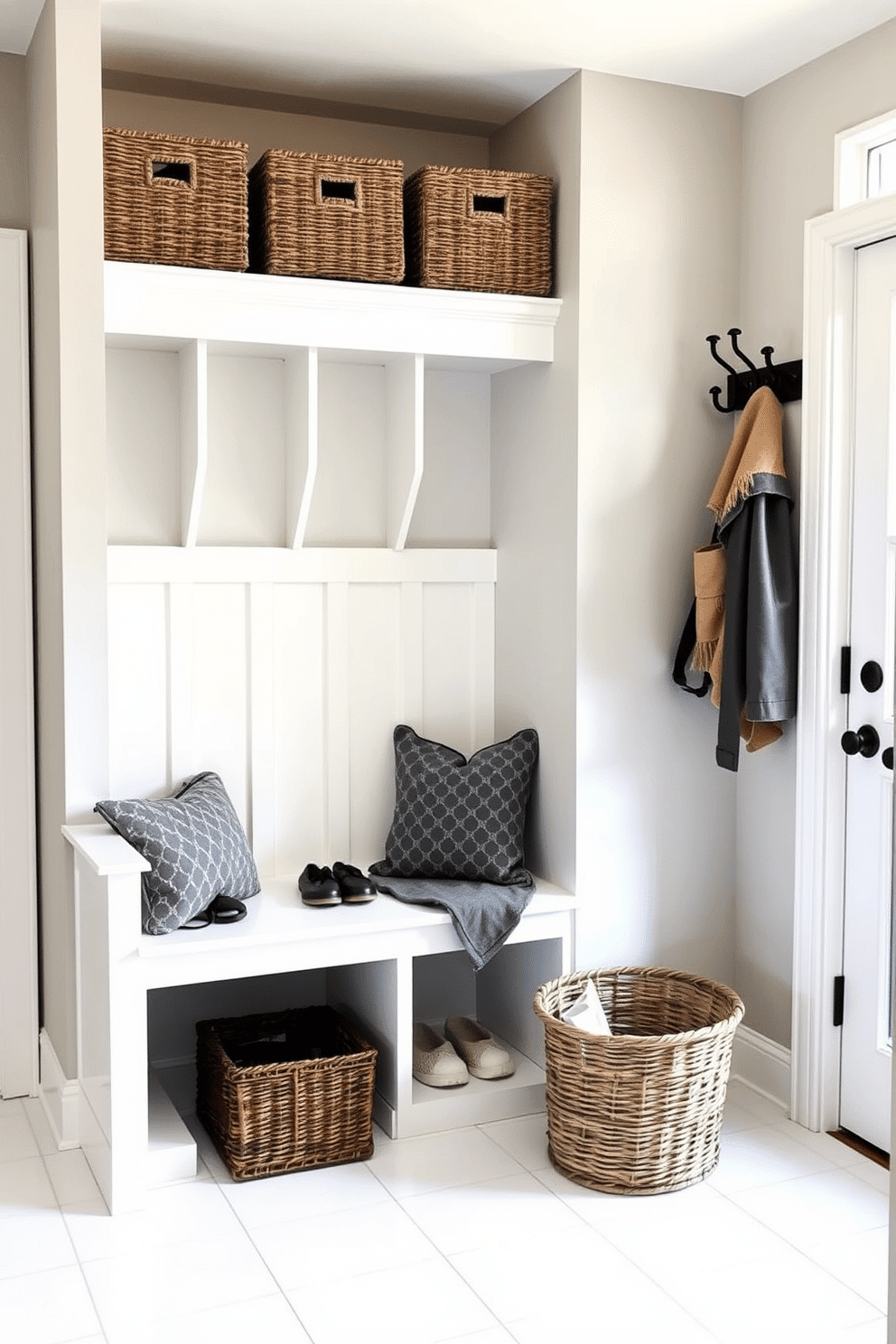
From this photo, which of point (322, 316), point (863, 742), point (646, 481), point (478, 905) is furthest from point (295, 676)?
point (863, 742)

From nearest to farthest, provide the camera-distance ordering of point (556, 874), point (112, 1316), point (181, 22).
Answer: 1. point (112, 1316)
2. point (181, 22)
3. point (556, 874)

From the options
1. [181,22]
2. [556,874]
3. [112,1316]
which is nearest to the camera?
[112,1316]

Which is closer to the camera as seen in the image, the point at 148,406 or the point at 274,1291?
the point at 274,1291

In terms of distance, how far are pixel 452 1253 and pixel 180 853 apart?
960 millimetres

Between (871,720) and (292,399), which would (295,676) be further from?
(871,720)

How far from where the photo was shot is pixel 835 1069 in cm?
299

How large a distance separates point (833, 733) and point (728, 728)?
0.77 feet

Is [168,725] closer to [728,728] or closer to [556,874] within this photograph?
[556,874]

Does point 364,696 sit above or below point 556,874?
above

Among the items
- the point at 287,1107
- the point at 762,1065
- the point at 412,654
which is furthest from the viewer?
the point at 412,654

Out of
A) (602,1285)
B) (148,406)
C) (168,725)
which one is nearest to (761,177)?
(148,406)

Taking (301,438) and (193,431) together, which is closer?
(193,431)

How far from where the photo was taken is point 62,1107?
9.46ft

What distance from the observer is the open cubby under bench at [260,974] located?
2592 mm
